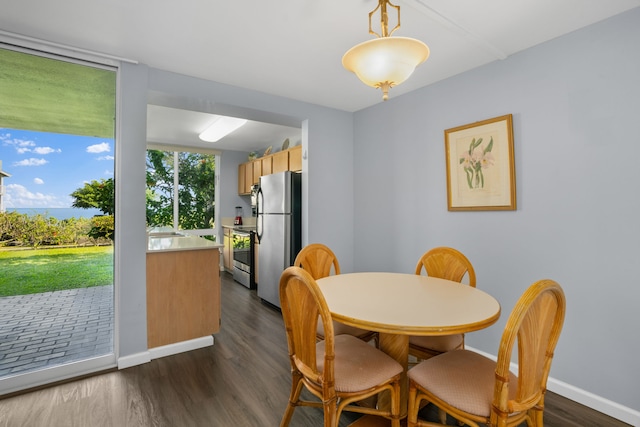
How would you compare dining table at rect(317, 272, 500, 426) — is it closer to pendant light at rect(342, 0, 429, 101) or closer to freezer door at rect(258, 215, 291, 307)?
pendant light at rect(342, 0, 429, 101)

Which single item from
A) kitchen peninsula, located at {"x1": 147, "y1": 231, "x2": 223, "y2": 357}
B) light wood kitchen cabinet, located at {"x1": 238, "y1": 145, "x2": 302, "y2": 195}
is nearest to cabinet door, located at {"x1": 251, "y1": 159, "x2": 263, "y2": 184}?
light wood kitchen cabinet, located at {"x1": 238, "y1": 145, "x2": 302, "y2": 195}

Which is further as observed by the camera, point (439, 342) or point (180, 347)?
point (180, 347)

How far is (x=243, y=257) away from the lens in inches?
199

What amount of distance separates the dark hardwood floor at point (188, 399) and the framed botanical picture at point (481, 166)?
1445mm

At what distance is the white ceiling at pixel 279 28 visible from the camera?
5.95ft

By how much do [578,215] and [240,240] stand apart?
14.2ft

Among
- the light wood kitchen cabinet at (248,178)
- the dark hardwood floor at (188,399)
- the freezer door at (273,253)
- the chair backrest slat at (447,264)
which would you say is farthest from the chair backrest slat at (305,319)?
the light wood kitchen cabinet at (248,178)

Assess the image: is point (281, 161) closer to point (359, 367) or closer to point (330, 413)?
point (359, 367)

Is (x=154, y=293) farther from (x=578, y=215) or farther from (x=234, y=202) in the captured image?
(x=234, y=202)

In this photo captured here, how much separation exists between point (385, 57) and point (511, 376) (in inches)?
61.5

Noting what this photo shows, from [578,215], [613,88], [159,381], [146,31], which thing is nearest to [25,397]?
[159,381]

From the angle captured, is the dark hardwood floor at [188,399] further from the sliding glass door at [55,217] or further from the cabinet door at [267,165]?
the cabinet door at [267,165]

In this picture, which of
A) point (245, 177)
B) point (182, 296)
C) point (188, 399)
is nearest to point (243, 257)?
point (245, 177)

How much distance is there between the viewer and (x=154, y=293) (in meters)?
2.63
